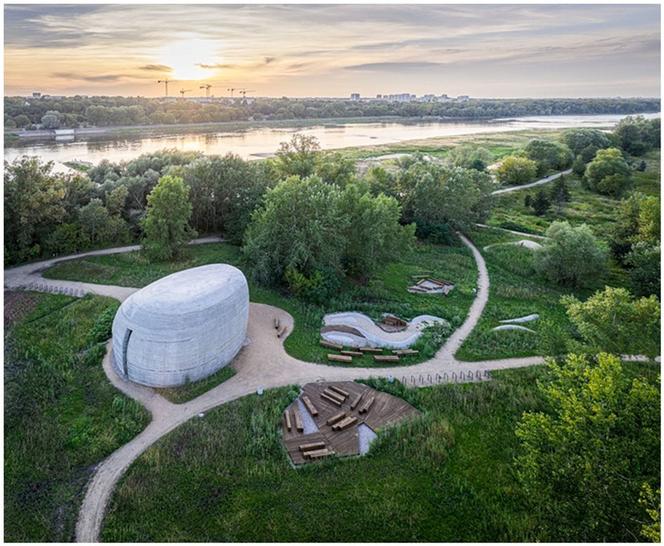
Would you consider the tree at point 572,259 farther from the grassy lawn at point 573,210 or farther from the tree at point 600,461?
the tree at point 600,461

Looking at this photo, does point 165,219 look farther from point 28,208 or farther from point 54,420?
point 54,420

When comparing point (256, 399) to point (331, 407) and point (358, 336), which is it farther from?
point (358, 336)

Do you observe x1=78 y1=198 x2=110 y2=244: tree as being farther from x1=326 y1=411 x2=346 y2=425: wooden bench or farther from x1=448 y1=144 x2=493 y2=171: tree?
x1=448 y1=144 x2=493 y2=171: tree

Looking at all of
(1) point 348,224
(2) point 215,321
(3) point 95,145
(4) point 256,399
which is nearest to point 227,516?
(4) point 256,399

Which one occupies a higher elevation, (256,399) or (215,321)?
(215,321)

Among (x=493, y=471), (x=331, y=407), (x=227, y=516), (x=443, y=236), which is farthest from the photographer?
(x=443, y=236)

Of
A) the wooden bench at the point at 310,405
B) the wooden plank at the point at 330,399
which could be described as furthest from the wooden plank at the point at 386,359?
the wooden bench at the point at 310,405

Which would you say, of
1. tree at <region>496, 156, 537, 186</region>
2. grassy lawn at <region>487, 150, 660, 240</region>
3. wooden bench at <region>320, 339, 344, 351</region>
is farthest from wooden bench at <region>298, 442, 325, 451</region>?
tree at <region>496, 156, 537, 186</region>
